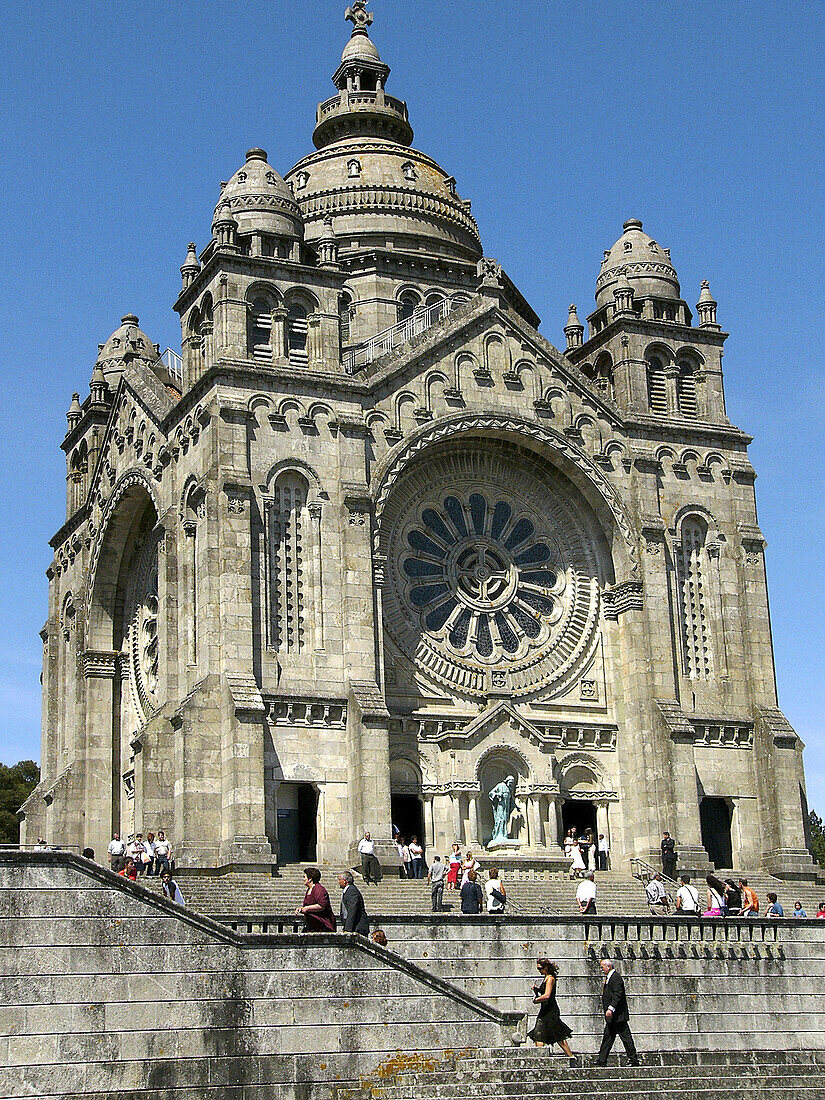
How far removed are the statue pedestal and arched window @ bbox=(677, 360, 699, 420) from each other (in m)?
15.0

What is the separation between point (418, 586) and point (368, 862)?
958 cm

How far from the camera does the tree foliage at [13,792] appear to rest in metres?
64.2

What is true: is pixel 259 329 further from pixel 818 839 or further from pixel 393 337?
pixel 818 839

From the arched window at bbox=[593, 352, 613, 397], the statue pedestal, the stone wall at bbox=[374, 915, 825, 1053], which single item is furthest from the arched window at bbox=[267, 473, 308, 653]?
the stone wall at bbox=[374, 915, 825, 1053]

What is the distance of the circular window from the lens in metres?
44.3

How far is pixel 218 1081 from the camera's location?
24.0 m

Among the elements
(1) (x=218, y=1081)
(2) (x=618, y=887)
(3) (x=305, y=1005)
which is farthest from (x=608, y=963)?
(2) (x=618, y=887)

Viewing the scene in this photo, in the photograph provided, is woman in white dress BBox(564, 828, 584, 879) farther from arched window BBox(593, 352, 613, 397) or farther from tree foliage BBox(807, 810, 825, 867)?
tree foliage BBox(807, 810, 825, 867)

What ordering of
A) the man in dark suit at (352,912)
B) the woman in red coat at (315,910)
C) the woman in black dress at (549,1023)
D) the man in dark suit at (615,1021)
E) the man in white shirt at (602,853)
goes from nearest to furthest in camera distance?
the woman in black dress at (549,1023) → the man in dark suit at (615,1021) → the woman in red coat at (315,910) → the man in dark suit at (352,912) → the man in white shirt at (602,853)

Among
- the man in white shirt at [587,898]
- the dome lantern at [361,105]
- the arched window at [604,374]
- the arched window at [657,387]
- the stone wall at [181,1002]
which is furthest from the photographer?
the dome lantern at [361,105]

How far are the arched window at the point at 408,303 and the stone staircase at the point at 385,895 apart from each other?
69.7 ft

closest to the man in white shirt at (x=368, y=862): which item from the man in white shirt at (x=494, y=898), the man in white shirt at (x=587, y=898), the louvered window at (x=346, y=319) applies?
the man in white shirt at (x=494, y=898)

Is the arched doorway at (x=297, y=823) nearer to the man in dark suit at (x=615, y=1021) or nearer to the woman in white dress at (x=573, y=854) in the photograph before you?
the woman in white dress at (x=573, y=854)

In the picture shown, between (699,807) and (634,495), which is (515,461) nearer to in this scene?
(634,495)
